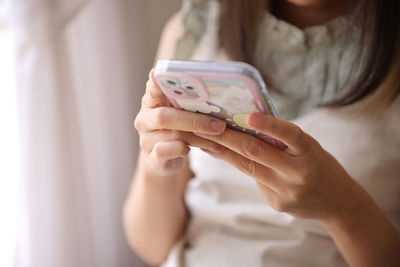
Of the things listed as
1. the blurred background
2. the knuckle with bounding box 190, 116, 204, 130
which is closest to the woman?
the knuckle with bounding box 190, 116, 204, 130

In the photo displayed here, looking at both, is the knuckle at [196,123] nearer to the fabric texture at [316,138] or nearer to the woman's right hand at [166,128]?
the woman's right hand at [166,128]

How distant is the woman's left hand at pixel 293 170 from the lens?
1.28 feet

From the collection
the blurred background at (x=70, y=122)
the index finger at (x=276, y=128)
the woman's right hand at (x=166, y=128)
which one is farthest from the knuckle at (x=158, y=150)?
the blurred background at (x=70, y=122)

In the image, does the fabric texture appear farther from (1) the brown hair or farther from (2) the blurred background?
(2) the blurred background

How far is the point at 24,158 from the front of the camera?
25.7 inches

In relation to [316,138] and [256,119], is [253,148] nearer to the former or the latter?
[256,119]

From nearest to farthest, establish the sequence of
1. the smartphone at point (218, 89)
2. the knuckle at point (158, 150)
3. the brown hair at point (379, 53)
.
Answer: the smartphone at point (218, 89)
the knuckle at point (158, 150)
the brown hair at point (379, 53)

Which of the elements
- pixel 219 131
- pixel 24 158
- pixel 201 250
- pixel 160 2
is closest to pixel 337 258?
pixel 201 250

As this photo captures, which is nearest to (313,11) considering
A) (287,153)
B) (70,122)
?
(287,153)

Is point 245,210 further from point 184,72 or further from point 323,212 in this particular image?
point 184,72

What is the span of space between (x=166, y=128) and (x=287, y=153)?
0.44 feet

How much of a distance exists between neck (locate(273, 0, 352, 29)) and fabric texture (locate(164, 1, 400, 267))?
3cm

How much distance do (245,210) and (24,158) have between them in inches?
14.7

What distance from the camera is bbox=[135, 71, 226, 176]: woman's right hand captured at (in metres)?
0.40
